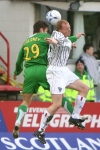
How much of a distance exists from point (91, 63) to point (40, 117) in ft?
12.4

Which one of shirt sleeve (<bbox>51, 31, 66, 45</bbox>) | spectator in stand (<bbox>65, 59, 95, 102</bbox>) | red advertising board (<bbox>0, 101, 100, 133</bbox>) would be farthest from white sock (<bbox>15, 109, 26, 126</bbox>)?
spectator in stand (<bbox>65, 59, 95, 102</bbox>)

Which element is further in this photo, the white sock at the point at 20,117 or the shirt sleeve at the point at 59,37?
the white sock at the point at 20,117

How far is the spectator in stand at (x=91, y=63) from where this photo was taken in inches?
722

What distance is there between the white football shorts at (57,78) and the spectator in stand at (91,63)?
199 inches

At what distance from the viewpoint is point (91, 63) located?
18391 millimetres

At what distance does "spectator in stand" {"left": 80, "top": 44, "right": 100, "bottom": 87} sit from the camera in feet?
60.2

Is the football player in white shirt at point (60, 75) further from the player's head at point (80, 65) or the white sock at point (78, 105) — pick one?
the player's head at point (80, 65)

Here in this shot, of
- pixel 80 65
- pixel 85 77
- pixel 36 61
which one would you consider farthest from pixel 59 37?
pixel 80 65

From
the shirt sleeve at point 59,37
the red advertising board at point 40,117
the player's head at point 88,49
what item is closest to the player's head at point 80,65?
the player's head at point 88,49

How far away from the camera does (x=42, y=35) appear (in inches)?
524

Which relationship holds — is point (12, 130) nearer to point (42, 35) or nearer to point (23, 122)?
point (23, 122)

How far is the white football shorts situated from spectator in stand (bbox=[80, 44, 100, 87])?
16.6 feet

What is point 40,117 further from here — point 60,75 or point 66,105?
point 60,75

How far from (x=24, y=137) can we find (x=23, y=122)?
300mm
